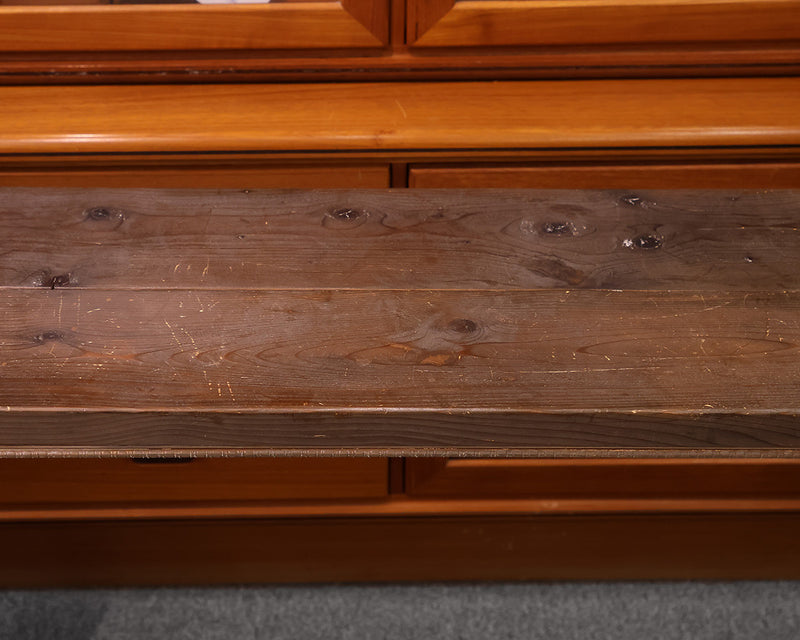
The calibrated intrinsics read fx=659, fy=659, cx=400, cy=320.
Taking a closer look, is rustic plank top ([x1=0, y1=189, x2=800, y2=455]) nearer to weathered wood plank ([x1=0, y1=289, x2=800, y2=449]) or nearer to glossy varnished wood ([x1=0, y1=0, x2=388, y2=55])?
weathered wood plank ([x1=0, y1=289, x2=800, y2=449])

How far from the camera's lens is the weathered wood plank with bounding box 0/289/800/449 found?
0.61 meters

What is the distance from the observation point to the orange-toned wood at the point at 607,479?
1154 mm

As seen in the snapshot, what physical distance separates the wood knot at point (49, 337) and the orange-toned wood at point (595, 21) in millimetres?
935

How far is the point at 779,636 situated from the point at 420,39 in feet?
4.42

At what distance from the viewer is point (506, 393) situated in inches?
24.4

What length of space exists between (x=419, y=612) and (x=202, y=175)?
932 millimetres

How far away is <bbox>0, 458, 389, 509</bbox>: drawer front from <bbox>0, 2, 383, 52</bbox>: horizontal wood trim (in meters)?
0.81

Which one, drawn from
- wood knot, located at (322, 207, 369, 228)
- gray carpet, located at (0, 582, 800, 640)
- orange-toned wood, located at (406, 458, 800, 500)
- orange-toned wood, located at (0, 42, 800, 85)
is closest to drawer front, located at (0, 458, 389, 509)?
orange-toned wood, located at (406, 458, 800, 500)

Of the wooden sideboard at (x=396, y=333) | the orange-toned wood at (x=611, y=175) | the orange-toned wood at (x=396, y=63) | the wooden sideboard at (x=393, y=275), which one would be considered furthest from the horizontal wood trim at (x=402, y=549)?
the orange-toned wood at (x=396, y=63)

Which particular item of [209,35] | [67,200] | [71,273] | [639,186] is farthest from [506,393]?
[209,35]

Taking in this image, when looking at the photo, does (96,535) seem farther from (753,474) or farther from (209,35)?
(753,474)

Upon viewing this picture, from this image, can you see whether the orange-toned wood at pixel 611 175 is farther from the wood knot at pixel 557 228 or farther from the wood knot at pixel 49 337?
the wood knot at pixel 49 337

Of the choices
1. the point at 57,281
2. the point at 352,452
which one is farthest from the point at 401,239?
the point at 57,281

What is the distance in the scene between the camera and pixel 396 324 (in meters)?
0.69
